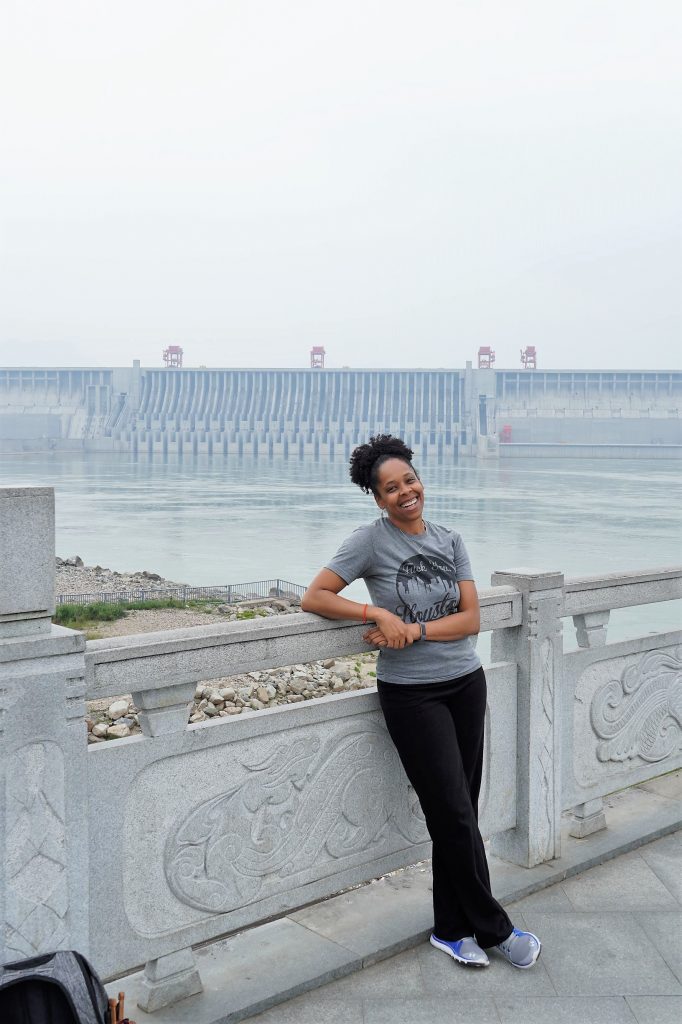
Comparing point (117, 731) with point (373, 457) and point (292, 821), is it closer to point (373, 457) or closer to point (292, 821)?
point (292, 821)

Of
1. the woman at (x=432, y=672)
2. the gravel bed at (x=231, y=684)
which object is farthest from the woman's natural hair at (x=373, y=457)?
the gravel bed at (x=231, y=684)

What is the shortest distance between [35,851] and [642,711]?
2307 mm

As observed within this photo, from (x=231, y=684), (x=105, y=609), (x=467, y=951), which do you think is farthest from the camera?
(x=105, y=609)

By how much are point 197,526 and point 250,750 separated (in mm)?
33958

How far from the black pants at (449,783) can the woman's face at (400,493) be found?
430 millimetres

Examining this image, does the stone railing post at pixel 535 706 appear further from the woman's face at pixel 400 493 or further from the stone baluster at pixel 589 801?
the woman's face at pixel 400 493

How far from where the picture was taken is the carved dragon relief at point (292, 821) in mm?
2326

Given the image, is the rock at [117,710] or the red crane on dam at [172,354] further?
the red crane on dam at [172,354]

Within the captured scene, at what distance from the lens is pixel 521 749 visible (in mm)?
3047

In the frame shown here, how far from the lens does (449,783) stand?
248 cm

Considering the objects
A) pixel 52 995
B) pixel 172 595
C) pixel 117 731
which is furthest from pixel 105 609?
pixel 52 995

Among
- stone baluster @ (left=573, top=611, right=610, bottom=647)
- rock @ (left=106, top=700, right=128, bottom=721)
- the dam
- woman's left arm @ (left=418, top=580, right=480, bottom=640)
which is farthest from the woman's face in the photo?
the dam

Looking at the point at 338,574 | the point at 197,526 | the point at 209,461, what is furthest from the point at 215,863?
the point at 209,461

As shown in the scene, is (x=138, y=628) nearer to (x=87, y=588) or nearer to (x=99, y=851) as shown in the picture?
(x=87, y=588)
